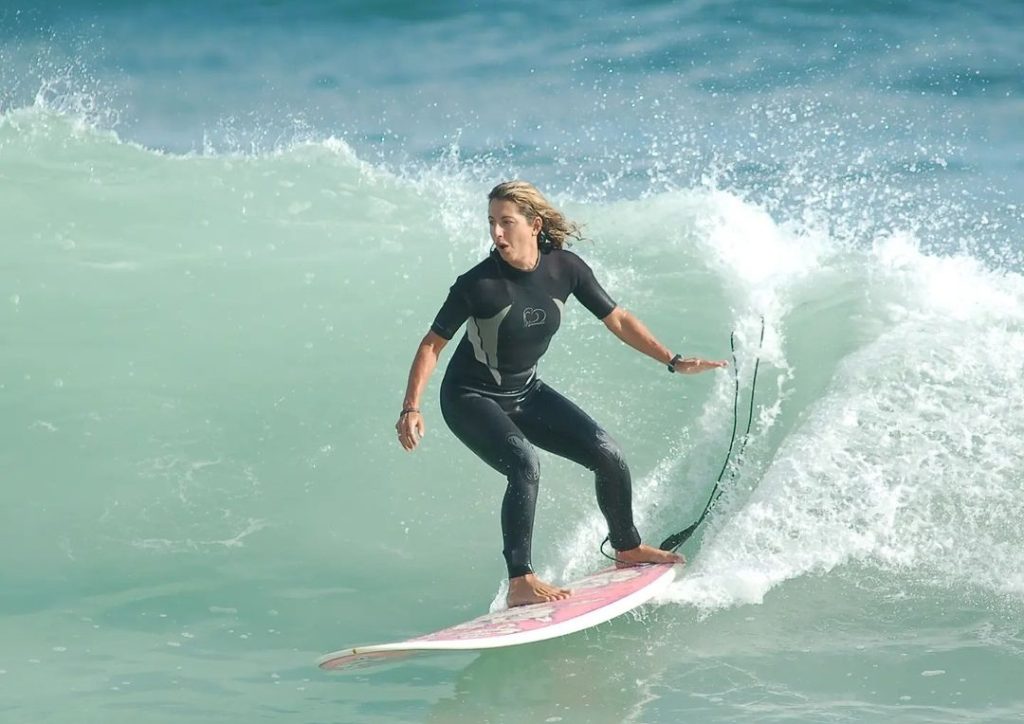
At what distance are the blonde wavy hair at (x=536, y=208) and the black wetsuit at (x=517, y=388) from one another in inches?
2.3

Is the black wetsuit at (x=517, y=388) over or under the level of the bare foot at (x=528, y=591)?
over

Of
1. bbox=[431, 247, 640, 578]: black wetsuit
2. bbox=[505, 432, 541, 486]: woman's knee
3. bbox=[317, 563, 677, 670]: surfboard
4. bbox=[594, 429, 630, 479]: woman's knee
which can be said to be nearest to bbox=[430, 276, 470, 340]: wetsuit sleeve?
bbox=[431, 247, 640, 578]: black wetsuit

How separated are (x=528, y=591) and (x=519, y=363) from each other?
35.7 inches

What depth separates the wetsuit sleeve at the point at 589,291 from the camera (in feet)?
Answer: 17.8

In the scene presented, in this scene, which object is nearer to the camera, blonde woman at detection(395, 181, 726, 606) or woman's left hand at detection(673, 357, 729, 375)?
blonde woman at detection(395, 181, 726, 606)

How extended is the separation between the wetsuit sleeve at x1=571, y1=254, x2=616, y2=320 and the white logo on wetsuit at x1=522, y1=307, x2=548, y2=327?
0.21 metres

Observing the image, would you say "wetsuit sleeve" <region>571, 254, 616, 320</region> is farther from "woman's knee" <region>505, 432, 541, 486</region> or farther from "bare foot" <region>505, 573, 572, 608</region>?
"bare foot" <region>505, 573, 572, 608</region>

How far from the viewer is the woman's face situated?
5.13 meters

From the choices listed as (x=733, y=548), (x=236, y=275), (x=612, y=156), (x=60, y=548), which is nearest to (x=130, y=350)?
(x=236, y=275)

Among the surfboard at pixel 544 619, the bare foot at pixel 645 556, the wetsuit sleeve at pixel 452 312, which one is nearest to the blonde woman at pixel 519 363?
the wetsuit sleeve at pixel 452 312

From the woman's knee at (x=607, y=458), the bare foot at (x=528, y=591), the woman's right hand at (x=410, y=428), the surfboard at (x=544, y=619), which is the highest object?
the woman's right hand at (x=410, y=428)

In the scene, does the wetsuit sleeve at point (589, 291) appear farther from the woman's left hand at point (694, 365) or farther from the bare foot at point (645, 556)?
the bare foot at point (645, 556)

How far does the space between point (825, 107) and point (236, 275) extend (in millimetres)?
15633

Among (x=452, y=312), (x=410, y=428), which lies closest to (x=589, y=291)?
(x=452, y=312)
